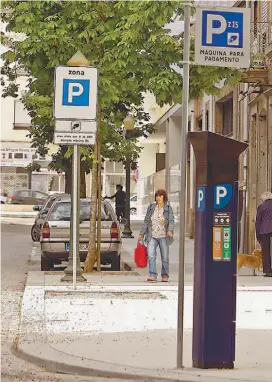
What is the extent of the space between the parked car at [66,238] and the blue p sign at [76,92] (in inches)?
211

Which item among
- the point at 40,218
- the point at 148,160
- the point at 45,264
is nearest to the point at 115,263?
the point at 45,264

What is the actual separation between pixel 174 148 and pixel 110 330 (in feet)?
111

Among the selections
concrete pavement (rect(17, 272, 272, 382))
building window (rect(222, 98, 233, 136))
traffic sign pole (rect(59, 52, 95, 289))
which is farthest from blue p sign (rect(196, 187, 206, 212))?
building window (rect(222, 98, 233, 136))

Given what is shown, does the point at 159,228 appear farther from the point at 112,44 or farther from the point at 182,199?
the point at 182,199

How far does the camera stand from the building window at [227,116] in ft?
104

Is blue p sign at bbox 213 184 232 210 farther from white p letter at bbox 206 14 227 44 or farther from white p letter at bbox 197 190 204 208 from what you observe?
white p letter at bbox 206 14 227 44

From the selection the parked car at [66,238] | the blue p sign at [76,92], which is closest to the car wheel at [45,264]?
the parked car at [66,238]

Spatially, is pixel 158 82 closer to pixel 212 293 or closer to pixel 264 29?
pixel 264 29

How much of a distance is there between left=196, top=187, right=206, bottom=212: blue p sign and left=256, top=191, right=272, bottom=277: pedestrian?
452 inches

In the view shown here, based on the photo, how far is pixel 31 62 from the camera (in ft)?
67.4

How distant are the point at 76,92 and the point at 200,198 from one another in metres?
7.14

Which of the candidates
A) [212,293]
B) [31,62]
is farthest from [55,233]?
[212,293]

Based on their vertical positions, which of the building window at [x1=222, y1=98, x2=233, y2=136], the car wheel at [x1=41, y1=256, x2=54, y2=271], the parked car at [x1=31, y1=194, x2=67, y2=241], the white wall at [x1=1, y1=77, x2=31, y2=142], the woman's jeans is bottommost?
the car wheel at [x1=41, y1=256, x2=54, y2=271]

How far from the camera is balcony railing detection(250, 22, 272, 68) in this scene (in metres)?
25.2
